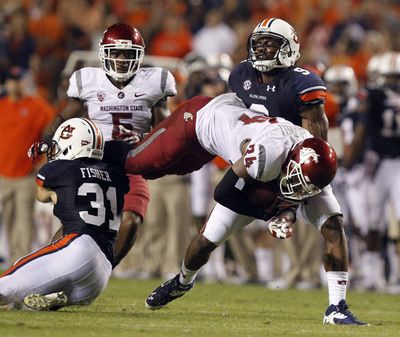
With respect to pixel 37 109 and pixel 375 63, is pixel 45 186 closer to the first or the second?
pixel 37 109

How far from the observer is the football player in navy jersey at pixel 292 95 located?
7020 mm

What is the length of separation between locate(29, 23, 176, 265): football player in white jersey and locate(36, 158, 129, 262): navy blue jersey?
90 centimetres

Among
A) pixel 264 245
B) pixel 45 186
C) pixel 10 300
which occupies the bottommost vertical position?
pixel 264 245

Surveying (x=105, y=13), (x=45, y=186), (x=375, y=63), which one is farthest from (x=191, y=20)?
(x=45, y=186)

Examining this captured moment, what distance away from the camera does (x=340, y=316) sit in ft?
22.8

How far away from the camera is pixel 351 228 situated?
11.9 meters

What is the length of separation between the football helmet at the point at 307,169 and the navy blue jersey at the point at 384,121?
460 cm

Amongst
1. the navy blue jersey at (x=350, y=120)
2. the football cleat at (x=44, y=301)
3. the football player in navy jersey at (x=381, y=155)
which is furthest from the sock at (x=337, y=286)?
the navy blue jersey at (x=350, y=120)

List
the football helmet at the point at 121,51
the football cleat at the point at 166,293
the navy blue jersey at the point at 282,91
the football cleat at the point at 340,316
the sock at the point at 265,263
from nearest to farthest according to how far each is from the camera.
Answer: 1. the football cleat at the point at 340,316
2. the navy blue jersey at the point at 282,91
3. the football cleat at the point at 166,293
4. the football helmet at the point at 121,51
5. the sock at the point at 265,263

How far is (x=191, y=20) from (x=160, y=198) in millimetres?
4319

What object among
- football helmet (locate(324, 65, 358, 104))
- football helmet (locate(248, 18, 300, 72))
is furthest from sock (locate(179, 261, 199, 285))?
football helmet (locate(324, 65, 358, 104))

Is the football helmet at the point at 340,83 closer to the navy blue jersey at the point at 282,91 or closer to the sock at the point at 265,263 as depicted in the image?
the sock at the point at 265,263

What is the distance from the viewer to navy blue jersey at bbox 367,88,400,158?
11.3 metres

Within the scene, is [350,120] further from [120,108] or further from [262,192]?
[262,192]
